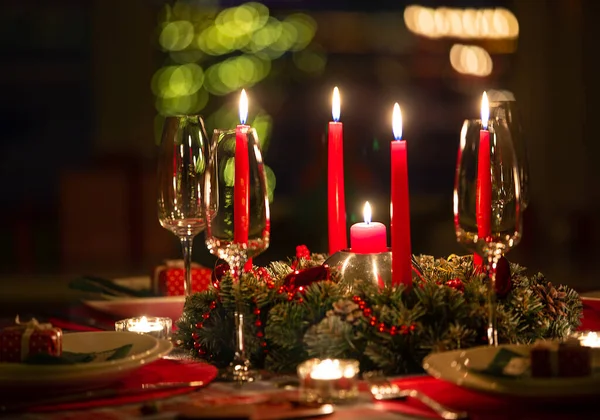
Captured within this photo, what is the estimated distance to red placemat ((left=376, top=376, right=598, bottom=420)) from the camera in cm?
109

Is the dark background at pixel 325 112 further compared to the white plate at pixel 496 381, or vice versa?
the dark background at pixel 325 112

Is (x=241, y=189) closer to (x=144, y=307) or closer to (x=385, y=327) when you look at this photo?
(x=385, y=327)

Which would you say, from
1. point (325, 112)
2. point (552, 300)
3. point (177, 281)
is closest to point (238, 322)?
point (552, 300)

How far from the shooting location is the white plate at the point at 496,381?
3.51 feet

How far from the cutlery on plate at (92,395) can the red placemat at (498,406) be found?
26 centimetres

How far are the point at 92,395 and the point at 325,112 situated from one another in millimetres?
5872

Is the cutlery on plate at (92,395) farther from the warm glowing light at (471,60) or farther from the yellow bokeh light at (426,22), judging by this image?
the yellow bokeh light at (426,22)

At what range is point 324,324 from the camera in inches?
51.3

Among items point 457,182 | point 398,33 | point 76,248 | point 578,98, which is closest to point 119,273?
point 76,248

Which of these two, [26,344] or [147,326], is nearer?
[26,344]

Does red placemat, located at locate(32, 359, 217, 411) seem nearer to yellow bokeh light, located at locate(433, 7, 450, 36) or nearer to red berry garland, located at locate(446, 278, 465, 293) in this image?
red berry garland, located at locate(446, 278, 465, 293)

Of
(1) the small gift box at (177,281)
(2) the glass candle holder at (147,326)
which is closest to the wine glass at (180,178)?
(2) the glass candle holder at (147,326)

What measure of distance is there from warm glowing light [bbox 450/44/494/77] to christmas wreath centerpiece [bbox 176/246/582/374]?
5.72 metres

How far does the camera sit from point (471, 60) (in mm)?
7148
